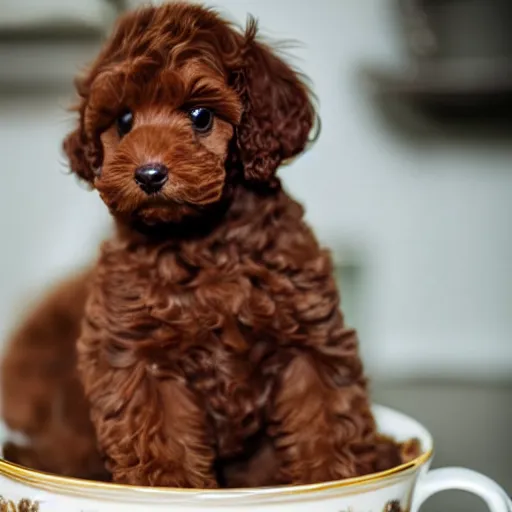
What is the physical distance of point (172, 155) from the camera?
53cm

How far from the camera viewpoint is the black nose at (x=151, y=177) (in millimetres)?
518

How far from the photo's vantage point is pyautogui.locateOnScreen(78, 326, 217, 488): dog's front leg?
59 centimetres

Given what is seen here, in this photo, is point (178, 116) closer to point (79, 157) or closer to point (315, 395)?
point (79, 157)

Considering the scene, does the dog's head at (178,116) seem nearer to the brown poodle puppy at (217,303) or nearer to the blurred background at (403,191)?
the brown poodle puppy at (217,303)

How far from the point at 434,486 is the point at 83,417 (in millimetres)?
265

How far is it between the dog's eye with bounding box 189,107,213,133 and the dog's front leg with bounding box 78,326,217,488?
160mm

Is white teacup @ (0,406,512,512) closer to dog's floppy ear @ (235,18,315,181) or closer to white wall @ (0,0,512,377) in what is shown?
dog's floppy ear @ (235,18,315,181)

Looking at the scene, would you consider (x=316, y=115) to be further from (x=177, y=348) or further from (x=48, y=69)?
(x=48, y=69)

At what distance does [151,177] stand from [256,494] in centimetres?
19

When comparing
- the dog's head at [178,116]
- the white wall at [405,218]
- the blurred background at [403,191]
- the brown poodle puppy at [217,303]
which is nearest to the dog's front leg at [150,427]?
the brown poodle puppy at [217,303]

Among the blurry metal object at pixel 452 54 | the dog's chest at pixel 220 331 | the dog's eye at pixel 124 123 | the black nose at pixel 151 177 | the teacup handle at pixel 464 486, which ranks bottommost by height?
the teacup handle at pixel 464 486

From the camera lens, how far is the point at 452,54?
1.64 metres

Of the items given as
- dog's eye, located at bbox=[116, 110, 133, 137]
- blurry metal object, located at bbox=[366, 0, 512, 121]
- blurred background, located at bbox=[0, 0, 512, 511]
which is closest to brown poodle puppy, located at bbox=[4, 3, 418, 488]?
dog's eye, located at bbox=[116, 110, 133, 137]

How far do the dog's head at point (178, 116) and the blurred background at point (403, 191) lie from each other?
760mm
